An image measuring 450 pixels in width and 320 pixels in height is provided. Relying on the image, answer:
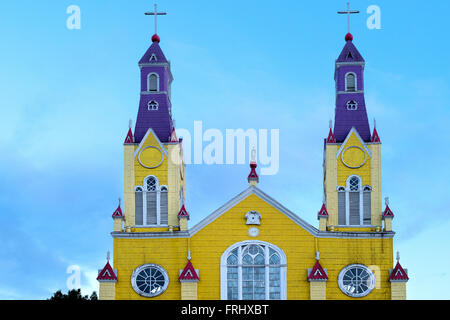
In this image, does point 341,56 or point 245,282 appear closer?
point 245,282

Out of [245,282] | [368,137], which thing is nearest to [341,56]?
[368,137]

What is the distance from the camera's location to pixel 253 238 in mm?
52781

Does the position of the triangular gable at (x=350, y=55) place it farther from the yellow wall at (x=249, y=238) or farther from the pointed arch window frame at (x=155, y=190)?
the pointed arch window frame at (x=155, y=190)

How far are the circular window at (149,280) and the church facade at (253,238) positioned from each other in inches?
2.1

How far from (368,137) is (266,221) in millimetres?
8112

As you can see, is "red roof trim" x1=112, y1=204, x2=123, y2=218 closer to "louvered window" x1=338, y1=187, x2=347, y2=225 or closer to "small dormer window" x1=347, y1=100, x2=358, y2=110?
"louvered window" x1=338, y1=187, x2=347, y2=225

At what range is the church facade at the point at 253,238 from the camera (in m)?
51.9

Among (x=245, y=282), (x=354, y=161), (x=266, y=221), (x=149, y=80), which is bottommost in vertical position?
(x=245, y=282)

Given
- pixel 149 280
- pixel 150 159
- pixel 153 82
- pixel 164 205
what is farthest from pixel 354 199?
pixel 153 82

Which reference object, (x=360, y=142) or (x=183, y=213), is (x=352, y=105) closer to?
(x=360, y=142)

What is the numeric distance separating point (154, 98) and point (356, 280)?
16.1 meters

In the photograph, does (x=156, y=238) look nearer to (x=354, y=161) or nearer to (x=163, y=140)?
(x=163, y=140)

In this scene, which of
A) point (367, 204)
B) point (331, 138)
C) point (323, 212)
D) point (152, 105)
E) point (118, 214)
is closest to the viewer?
point (323, 212)

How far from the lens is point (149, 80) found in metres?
57.5
